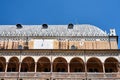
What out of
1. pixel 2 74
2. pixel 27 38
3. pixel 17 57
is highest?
pixel 27 38

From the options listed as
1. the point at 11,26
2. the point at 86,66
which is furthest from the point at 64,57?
the point at 11,26

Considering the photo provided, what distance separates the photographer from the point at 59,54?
31.7 meters

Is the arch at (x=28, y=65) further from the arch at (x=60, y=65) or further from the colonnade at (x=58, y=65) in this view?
the arch at (x=60, y=65)

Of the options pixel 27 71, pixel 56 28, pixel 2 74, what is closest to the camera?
pixel 2 74

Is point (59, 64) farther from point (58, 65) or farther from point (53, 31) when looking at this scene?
point (53, 31)

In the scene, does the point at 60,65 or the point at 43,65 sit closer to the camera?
the point at 43,65

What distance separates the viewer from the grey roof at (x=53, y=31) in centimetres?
3541

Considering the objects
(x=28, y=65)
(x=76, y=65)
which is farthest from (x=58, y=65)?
(x=28, y=65)

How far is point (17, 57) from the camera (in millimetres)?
31500

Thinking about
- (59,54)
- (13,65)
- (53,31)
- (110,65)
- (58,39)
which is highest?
(53,31)

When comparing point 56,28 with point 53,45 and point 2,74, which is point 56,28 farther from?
point 2,74

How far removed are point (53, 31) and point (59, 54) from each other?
5411 mm

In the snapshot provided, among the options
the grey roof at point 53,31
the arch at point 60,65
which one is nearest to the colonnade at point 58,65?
the arch at point 60,65

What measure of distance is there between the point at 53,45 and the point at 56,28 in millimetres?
4102
